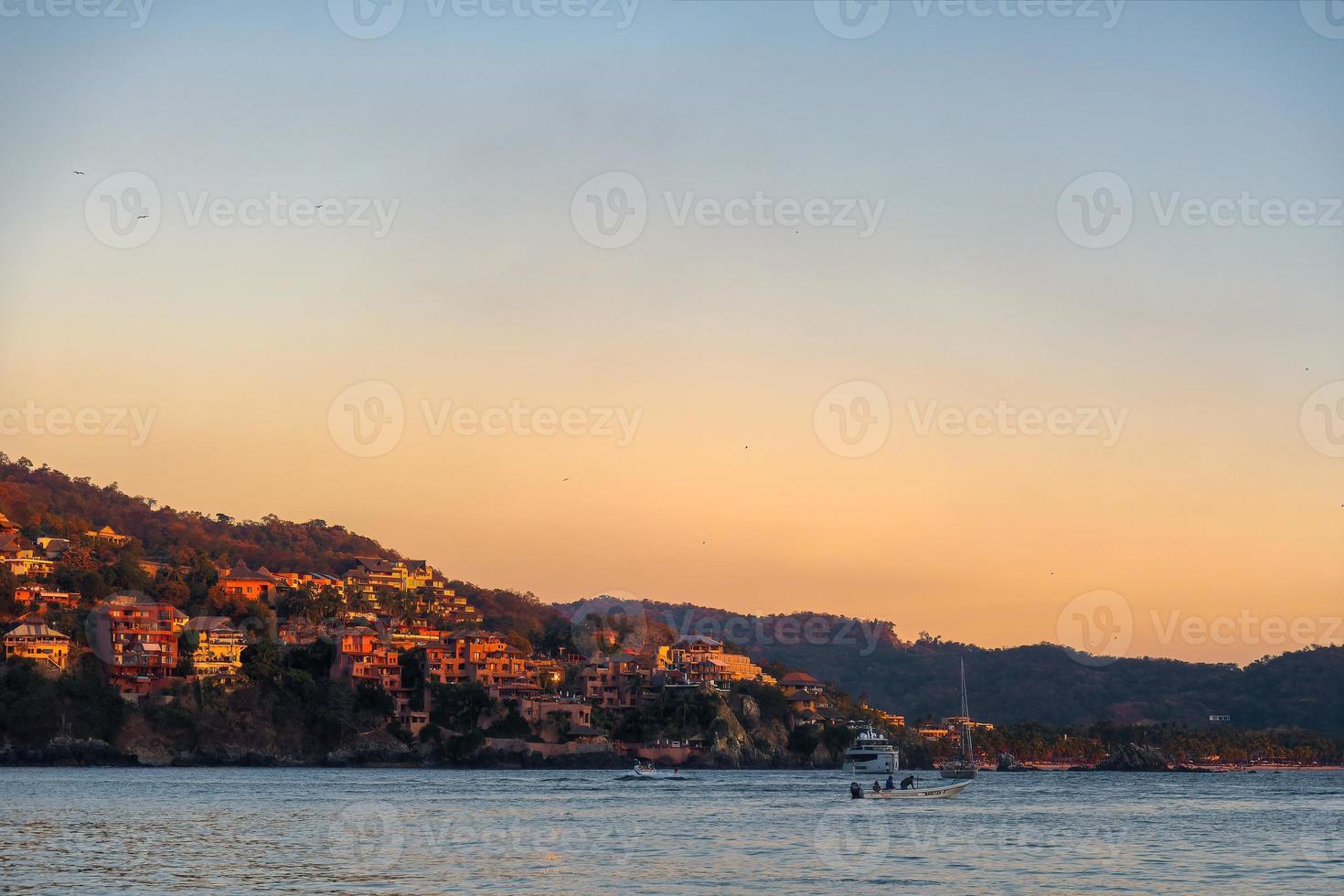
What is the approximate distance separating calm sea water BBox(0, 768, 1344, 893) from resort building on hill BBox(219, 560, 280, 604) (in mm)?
53575

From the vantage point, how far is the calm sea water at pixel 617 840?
34.2 metres

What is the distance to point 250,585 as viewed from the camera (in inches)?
5369

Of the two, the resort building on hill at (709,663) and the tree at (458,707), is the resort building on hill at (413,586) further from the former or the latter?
the tree at (458,707)

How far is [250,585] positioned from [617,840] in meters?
98.7

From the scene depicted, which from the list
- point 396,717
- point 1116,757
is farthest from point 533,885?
point 1116,757

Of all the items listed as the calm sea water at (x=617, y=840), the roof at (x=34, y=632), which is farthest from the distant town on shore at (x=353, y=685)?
the calm sea water at (x=617, y=840)

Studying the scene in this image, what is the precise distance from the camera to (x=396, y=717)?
4439 inches

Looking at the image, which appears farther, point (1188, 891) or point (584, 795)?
point (584, 795)

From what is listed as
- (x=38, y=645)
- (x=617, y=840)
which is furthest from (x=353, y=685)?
(x=617, y=840)

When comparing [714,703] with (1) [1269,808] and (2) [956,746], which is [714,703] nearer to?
(2) [956,746]

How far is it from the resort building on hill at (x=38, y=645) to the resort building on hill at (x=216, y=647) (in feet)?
30.8

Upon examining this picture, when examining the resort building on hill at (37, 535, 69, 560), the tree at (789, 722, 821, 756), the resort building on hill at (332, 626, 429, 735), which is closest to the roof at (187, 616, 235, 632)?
the resort building on hill at (332, 626, 429, 735)

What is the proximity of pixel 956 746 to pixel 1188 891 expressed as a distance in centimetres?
12062

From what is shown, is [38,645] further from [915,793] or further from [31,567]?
[915,793]
